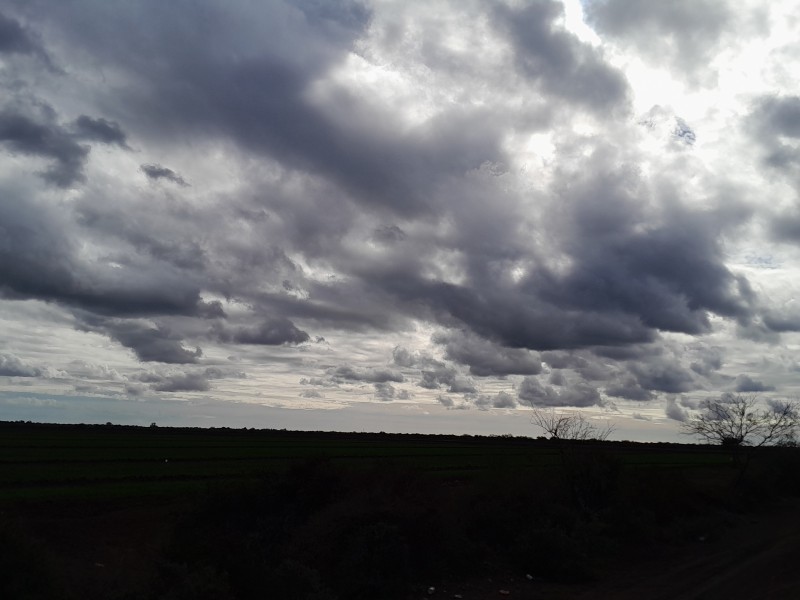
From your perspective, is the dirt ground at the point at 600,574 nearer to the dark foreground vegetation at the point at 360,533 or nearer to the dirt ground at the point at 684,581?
the dirt ground at the point at 684,581

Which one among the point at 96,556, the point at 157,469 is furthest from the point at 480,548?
the point at 157,469

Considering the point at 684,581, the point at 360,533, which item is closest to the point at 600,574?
the point at 684,581

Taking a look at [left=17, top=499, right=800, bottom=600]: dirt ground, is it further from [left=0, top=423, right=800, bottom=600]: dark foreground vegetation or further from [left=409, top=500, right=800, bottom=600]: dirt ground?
[left=0, top=423, right=800, bottom=600]: dark foreground vegetation

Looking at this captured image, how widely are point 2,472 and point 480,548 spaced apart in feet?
131

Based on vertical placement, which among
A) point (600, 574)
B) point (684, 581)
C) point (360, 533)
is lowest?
point (600, 574)

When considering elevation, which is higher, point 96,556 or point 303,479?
point 303,479

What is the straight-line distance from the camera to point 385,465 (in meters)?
24.6

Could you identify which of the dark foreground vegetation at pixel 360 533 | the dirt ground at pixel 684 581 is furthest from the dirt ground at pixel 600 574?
the dark foreground vegetation at pixel 360 533

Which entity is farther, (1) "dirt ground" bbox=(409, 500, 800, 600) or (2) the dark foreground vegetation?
(1) "dirt ground" bbox=(409, 500, 800, 600)

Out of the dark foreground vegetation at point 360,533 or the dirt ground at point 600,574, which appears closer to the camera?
the dark foreground vegetation at point 360,533

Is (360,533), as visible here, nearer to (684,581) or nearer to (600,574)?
(600,574)

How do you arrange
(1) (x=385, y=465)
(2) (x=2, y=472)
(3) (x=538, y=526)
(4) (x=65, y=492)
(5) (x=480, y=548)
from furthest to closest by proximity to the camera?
(2) (x=2, y=472) → (4) (x=65, y=492) → (1) (x=385, y=465) → (3) (x=538, y=526) → (5) (x=480, y=548)

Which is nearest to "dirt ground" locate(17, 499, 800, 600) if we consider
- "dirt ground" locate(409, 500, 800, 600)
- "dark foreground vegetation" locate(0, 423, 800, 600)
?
"dirt ground" locate(409, 500, 800, 600)

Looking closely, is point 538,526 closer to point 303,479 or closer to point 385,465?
point 385,465
